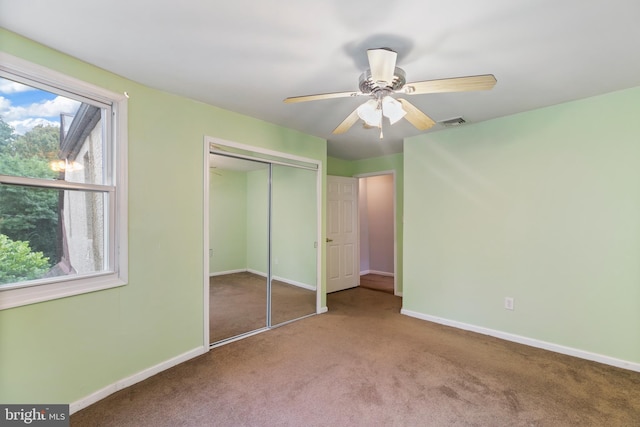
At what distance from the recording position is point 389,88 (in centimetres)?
175

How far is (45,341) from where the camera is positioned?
1.74 m

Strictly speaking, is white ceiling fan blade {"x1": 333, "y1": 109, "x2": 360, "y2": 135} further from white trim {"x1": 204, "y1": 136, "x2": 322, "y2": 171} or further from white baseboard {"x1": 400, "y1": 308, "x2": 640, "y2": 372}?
white baseboard {"x1": 400, "y1": 308, "x2": 640, "y2": 372}

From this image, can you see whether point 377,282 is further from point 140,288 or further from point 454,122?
point 140,288

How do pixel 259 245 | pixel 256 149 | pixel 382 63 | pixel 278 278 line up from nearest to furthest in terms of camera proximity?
pixel 382 63 < pixel 256 149 < pixel 259 245 < pixel 278 278

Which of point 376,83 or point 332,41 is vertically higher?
point 332,41

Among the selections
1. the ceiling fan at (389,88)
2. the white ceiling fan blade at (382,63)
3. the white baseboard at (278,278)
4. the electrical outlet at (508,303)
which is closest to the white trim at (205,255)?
the white baseboard at (278,278)

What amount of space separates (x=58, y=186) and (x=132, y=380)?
152 cm

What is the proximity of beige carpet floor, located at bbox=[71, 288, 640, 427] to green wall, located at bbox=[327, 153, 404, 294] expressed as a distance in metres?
1.80

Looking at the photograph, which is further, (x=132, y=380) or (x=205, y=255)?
(x=205, y=255)

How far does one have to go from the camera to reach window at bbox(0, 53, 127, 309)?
1.65 m

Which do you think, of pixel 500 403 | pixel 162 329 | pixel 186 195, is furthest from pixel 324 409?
pixel 186 195

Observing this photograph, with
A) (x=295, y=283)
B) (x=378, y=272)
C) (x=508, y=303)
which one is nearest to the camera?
(x=508, y=303)

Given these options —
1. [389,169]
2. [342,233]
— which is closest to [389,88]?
[389,169]

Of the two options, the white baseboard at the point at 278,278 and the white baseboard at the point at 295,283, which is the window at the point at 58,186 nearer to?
the white baseboard at the point at 278,278
